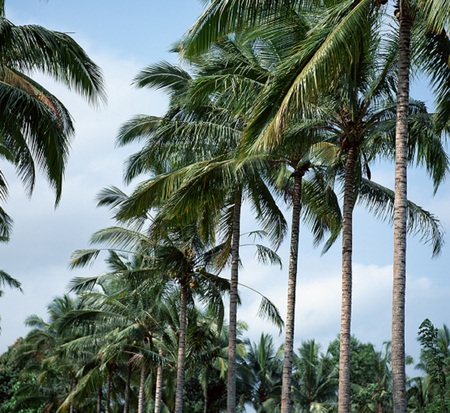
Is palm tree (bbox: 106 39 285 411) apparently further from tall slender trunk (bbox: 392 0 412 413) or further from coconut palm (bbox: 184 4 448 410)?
tall slender trunk (bbox: 392 0 412 413)

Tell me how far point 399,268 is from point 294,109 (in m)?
2.55

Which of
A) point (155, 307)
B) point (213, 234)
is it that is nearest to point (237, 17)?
point (213, 234)

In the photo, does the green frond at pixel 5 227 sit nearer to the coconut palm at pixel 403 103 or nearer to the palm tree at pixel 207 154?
the palm tree at pixel 207 154

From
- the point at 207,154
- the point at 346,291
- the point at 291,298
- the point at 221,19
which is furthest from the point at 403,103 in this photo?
the point at 207,154

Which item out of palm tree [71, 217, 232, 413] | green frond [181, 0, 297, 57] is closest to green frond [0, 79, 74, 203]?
green frond [181, 0, 297, 57]

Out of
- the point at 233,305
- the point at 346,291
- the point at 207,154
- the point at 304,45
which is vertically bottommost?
the point at 346,291

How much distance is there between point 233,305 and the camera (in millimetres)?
19688

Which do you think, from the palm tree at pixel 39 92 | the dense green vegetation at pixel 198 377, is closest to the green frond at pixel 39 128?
the palm tree at pixel 39 92

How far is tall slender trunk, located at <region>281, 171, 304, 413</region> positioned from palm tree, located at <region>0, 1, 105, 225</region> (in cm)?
→ 721

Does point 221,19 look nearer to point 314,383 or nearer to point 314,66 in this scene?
point 314,66

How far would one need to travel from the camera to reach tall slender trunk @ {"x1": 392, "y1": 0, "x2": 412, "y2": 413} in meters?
10.7

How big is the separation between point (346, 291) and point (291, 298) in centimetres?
347

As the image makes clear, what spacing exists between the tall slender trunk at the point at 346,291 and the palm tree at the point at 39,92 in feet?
17.4

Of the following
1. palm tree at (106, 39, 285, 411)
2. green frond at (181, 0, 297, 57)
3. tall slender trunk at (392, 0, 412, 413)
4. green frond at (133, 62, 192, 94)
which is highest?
green frond at (133, 62, 192, 94)
